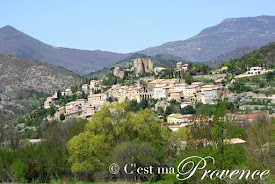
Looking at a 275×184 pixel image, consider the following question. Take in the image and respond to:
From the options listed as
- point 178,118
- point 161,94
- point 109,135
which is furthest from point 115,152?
point 161,94

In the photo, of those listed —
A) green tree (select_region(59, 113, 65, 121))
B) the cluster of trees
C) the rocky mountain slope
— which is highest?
the rocky mountain slope

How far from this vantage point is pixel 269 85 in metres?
64.2

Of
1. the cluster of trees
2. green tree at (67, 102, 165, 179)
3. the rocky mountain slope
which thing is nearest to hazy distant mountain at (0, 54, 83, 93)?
the rocky mountain slope

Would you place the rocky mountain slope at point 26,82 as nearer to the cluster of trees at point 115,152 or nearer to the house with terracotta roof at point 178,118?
the house with terracotta roof at point 178,118

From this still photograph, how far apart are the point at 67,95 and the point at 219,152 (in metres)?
79.9

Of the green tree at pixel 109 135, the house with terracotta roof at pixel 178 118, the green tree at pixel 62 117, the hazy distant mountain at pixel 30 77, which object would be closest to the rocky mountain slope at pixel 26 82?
the hazy distant mountain at pixel 30 77

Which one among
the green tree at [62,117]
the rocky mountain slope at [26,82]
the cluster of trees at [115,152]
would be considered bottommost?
the green tree at [62,117]

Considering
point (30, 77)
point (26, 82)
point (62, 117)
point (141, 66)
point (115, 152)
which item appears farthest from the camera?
point (30, 77)

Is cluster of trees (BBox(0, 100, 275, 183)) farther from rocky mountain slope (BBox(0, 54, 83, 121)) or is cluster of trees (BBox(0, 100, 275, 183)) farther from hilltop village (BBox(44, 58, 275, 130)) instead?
rocky mountain slope (BBox(0, 54, 83, 121))

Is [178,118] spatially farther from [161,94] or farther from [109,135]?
[109,135]

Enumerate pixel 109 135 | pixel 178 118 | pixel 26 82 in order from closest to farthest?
pixel 109 135, pixel 178 118, pixel 26 82

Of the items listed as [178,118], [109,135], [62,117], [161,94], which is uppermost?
[161,94]

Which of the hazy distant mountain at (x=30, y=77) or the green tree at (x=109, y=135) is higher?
the hazy distant mountain at (x=30, y=77)

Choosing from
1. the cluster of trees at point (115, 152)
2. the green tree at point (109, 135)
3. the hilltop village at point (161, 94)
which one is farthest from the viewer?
the hilltop village at point (161, 94)
